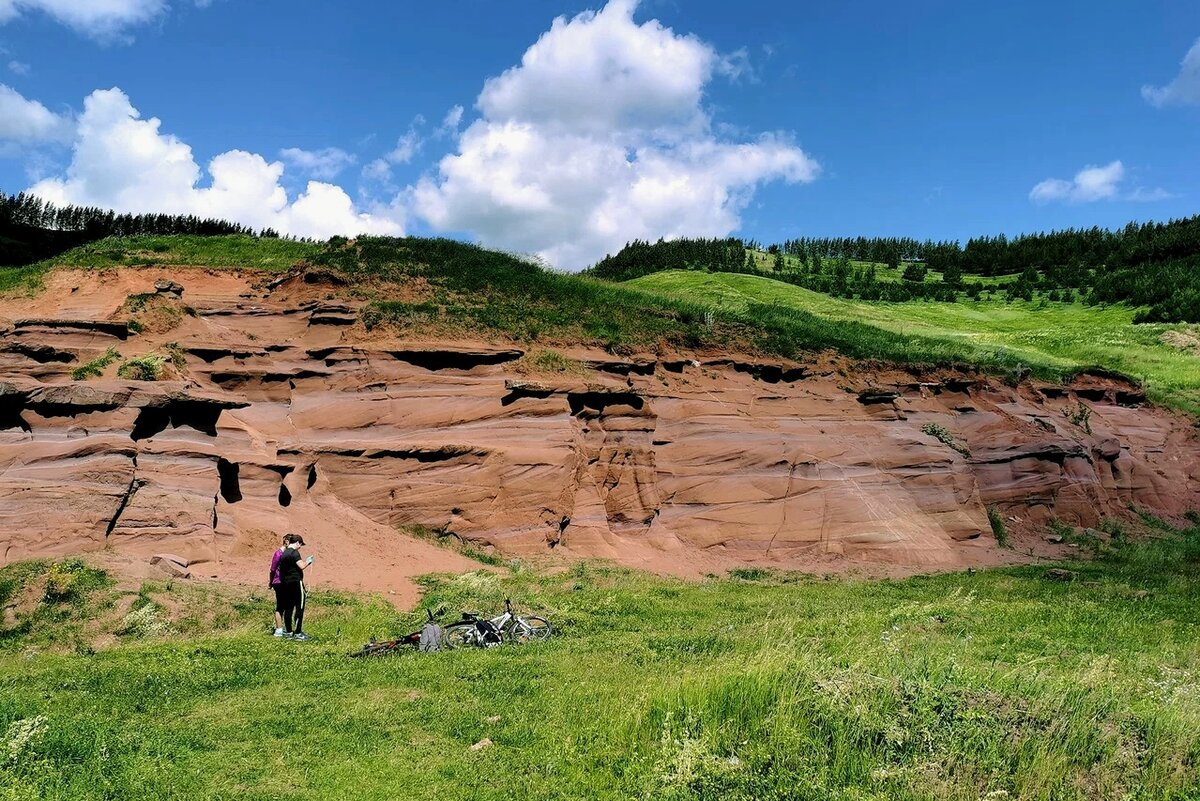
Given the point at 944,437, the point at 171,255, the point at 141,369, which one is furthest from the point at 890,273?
the point at 141,369

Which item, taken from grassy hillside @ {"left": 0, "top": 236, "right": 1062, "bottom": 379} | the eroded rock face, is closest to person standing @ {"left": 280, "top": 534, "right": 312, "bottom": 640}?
the eroded rock face

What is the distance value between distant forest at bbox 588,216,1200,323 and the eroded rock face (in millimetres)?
41400

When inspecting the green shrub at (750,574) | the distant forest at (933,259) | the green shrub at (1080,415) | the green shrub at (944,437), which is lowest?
the green shrub at (750,574)

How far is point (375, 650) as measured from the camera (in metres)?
10.6

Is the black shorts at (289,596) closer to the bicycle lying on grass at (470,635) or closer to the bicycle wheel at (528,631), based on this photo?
the bicycle lying on grass at (470,635)

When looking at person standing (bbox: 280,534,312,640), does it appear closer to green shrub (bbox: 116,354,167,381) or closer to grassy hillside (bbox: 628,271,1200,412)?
green shrub (bbox: 116,354,167,381)

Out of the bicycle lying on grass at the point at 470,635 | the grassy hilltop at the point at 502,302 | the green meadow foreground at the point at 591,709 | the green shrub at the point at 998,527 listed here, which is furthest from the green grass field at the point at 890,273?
the bicycle lying on grass at the point at 470,635

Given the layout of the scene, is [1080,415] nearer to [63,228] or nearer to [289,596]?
[289,596]

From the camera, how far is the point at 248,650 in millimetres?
10586

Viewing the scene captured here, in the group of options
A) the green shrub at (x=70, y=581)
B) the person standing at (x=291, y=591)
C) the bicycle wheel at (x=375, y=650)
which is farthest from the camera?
the person standing at (x=291, y=591)

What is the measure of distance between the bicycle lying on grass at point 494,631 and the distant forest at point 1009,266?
5850 cm

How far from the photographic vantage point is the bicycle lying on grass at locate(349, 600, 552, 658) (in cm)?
1063

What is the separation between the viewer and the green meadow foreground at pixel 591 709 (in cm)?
575

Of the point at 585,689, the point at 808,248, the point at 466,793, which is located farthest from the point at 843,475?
the point at 808,248
